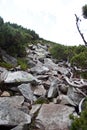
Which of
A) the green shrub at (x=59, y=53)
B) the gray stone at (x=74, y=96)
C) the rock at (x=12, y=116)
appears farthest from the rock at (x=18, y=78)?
the green shrub at (x=59, y=53)

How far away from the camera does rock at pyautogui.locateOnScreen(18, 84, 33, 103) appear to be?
12.2m

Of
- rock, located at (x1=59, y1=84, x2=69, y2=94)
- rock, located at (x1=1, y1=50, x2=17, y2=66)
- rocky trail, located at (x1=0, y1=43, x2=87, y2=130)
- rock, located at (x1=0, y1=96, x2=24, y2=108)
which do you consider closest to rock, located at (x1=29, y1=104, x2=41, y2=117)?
rocky trail, located at (x1=0, y1=43, x2=87, y2=130)

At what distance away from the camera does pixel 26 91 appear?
1245cm

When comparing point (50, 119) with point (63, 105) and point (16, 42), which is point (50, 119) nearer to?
point (63, 105)

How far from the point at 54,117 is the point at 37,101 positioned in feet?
5.46

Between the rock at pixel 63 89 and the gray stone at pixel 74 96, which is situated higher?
the rock at pixel 63 89

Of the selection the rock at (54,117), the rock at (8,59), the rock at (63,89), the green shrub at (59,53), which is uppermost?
the green shrub at (59,53)

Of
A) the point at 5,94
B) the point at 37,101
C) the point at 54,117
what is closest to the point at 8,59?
the point at 5,94

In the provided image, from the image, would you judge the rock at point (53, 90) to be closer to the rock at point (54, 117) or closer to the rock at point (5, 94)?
the rock at point (54, 117)

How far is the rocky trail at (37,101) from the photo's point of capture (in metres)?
10.1

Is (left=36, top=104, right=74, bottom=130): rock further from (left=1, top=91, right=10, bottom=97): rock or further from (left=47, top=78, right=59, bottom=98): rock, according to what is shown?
(left=1, top=91, right=10, bottom=97): rock

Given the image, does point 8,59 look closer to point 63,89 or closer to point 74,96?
point 63,89

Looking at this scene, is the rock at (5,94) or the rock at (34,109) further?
the rock at (5,94)

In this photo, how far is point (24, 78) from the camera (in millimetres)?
13422
